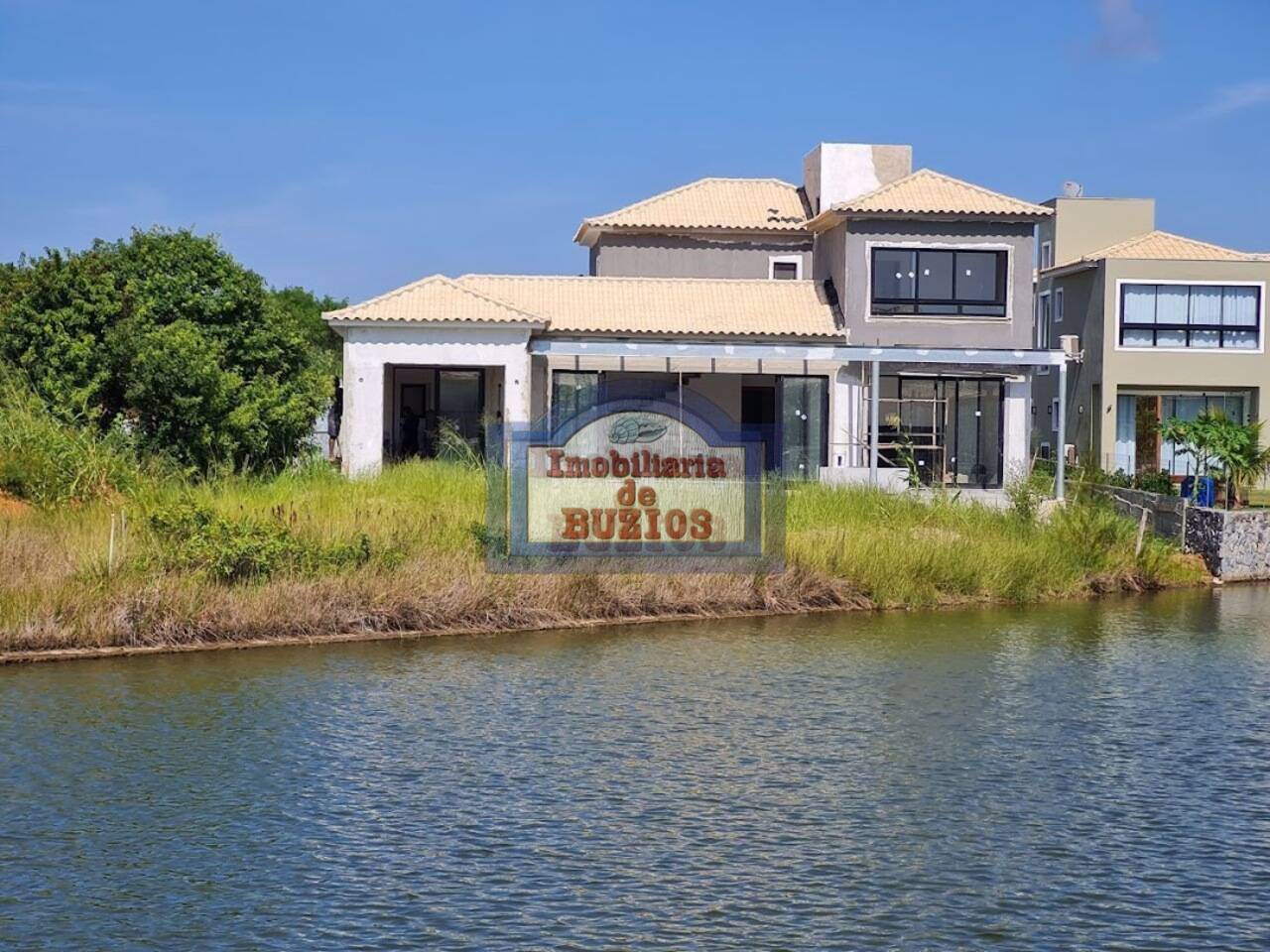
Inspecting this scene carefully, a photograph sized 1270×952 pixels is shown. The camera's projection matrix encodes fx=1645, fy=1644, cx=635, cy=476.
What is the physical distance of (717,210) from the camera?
43.4 m

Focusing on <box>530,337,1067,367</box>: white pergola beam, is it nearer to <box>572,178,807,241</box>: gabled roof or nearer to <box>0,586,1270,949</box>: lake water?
<box>572,178,807,241</box>: gabled roof

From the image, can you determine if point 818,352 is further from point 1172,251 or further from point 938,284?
point 1172,251

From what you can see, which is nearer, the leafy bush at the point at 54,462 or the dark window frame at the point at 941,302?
the leafy bush at the point at 54,462

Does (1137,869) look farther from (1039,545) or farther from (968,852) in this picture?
(1039,545)

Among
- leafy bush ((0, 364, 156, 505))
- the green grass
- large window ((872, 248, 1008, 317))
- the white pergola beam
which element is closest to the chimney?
large window ((872, 248, 1008, 317))

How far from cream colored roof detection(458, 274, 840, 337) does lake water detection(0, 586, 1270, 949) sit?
17586mm

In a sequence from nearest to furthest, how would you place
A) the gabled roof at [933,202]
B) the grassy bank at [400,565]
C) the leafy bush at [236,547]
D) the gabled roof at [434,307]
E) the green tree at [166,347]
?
the grassy bank at [400,565], the leafy bush at [236,547], the green tree at [166,347], the gabled roof at [434,307], the gabled roof at [933,202]

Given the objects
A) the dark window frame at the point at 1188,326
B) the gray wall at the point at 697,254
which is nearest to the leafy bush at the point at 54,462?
the gray wall at the point at 697,254

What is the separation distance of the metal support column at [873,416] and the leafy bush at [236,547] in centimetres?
1337

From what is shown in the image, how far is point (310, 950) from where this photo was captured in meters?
10.5

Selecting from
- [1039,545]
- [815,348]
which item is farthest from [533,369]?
[1039,545]

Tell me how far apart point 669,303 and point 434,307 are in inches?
243

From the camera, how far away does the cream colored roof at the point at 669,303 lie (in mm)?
38688

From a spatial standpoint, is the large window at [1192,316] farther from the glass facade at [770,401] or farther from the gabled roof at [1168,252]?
the glass facade at [770,401]
